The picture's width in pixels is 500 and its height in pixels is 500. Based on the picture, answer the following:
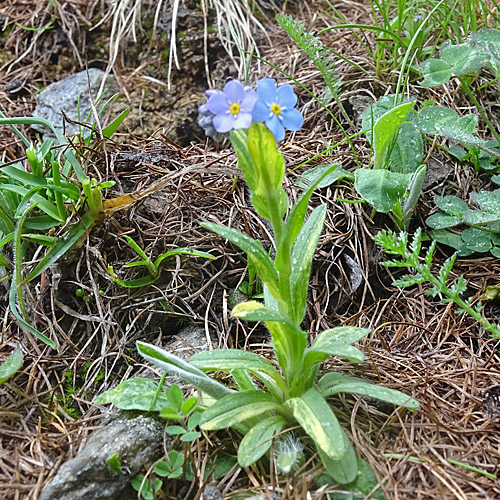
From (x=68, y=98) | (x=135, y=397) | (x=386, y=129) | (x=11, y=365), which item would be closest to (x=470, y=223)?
(x=386, y=129)

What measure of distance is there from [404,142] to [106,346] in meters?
1.38

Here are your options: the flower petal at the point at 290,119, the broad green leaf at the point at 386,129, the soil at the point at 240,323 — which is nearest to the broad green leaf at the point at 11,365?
the soil at the point at 240,323

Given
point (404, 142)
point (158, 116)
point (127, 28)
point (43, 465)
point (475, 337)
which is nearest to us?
point (43, 465)

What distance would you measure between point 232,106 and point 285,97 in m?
0.14

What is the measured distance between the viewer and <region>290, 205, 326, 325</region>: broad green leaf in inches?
55.3

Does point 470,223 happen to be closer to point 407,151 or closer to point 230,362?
point 407,151

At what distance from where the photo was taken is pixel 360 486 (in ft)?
4.10

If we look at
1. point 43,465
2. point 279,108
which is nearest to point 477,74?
point 279,108

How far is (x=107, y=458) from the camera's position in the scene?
131 cm

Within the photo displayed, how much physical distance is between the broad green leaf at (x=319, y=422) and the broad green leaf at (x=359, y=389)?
76mm

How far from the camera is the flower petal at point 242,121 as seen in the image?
3.72ft

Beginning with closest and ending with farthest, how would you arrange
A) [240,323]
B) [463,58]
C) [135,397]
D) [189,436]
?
[189,436] → [135,397] → [240,323] → [463,58]

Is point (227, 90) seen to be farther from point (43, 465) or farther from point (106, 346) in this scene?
point (43, 465)

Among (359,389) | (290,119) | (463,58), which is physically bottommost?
(359,389)
